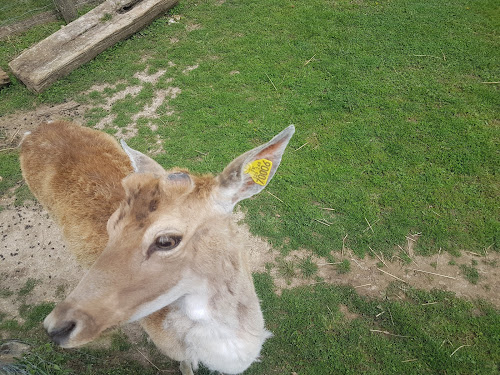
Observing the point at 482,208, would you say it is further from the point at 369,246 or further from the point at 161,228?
the point at 161,228

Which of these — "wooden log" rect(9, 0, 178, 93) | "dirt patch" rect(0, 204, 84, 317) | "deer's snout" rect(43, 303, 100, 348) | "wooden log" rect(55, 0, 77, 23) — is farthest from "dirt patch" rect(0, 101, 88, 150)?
"deer's snout" rect(43, 303, 100, 348)

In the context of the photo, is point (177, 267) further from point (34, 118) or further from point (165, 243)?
point (34, 118)

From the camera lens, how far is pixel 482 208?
17.8 ft

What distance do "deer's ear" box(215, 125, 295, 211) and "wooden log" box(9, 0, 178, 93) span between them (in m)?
7.18

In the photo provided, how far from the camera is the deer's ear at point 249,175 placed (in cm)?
272

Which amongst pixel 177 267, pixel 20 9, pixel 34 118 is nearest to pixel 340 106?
pixel 177 267

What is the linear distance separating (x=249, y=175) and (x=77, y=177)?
240 centimetres

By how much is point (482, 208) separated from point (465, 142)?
1508mm

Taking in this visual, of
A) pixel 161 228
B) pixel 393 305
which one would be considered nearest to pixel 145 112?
pixel 161 228

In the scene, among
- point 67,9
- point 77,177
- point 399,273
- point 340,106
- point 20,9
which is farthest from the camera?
point 20,9

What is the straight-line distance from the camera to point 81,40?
832cm

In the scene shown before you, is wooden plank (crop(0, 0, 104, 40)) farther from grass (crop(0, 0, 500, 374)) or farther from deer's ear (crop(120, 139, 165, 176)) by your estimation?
deer's ear (crop(120, 139, 165, 176))

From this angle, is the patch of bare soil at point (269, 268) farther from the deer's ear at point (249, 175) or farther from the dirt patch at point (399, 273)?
the deer's ear at point (249, 175)

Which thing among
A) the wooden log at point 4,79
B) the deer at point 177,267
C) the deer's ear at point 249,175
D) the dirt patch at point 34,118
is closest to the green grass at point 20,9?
the wooden log at point 4,79
